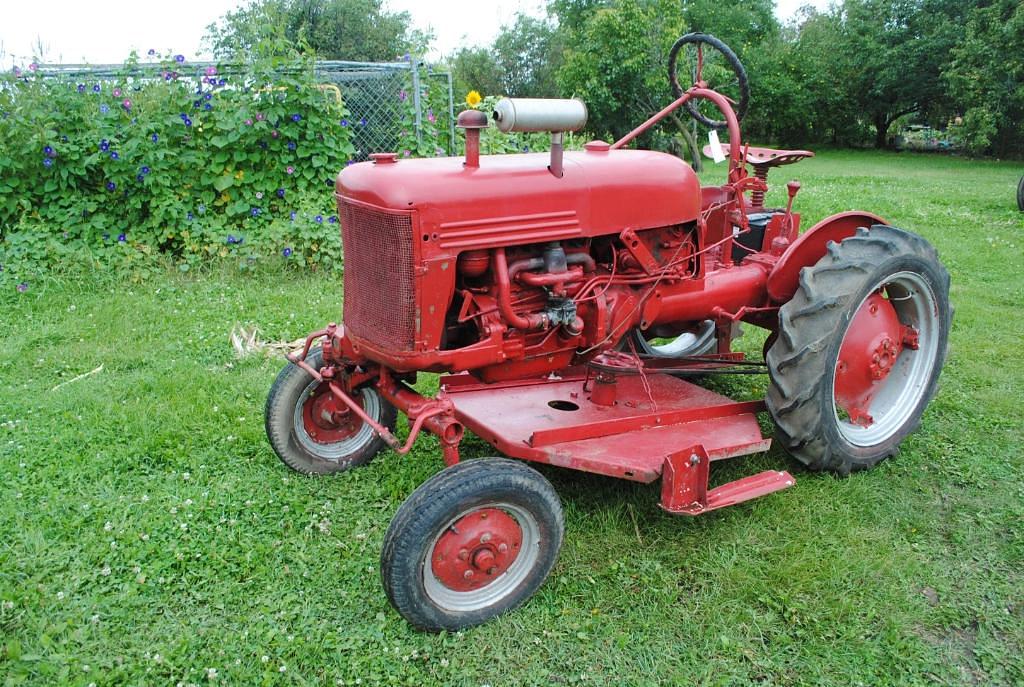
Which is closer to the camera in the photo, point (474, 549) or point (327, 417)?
point (474, 549)

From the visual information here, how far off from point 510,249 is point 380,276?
1.71 feet

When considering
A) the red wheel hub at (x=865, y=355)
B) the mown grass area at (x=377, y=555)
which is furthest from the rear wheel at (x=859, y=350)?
the mown grass area at (x=377, y=555)

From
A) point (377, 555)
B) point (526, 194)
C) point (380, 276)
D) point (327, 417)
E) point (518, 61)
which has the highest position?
point (518, 61)

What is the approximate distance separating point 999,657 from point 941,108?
27541 mm

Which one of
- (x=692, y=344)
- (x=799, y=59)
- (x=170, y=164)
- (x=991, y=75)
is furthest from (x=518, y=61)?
(x=692, y=344)

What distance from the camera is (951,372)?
5039mm

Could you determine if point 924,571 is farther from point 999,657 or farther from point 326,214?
point 326,214

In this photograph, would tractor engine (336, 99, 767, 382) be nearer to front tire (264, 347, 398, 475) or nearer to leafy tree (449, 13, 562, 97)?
front tire (264, 347, 398, 475)

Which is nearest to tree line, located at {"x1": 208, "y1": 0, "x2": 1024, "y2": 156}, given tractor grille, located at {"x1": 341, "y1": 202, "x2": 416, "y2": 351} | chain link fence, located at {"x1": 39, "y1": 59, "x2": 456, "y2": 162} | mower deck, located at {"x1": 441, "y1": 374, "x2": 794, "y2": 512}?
chain link fence, located at {"x1": 39, "y1": 59, "x2": 456, "y2": 162}

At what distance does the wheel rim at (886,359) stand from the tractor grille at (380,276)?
204 centimetres

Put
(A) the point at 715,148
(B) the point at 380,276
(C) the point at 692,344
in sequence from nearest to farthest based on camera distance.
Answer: (B) the point at 380,276 < (A) the point at 715,148 < (C) the point at 692,344

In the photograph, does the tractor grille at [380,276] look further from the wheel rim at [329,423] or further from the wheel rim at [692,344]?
the wheel rim at [692,344]

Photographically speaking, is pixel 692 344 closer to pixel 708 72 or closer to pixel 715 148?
pixel 715 148

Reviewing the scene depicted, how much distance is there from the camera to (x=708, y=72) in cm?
1998
